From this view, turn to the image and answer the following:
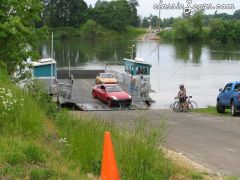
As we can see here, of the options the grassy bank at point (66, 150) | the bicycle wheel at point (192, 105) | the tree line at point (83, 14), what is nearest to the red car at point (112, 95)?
the bicycle wheel at point (192, 105)

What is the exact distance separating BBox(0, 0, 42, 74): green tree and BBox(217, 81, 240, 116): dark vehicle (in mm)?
11983

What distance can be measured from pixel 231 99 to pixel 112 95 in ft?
44.4

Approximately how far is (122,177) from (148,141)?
820mm

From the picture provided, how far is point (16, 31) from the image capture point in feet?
42.9

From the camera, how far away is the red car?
38000mm

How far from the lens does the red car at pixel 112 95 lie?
1496 inches

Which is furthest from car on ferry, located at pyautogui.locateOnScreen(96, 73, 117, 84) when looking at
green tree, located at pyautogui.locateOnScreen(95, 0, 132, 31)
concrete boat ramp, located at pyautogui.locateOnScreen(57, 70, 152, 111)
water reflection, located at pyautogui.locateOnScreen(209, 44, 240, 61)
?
green tree, located at pyautogui.locateOnScreen(95, 0, 132, 31)

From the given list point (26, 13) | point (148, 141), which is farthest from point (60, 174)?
point (26, 13)

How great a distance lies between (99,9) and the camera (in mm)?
185250

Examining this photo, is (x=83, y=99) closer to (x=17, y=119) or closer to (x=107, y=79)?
(x=107, y=79)

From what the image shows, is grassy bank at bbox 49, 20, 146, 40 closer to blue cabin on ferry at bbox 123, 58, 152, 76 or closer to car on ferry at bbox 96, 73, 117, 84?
car on ferry at bbox 96, 73, 117, 84

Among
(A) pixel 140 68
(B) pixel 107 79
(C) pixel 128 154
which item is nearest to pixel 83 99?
(B) pixel 107 79

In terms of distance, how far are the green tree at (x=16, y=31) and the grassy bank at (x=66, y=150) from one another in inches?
184

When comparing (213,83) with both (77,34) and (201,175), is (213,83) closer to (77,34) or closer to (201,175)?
(201,175)
